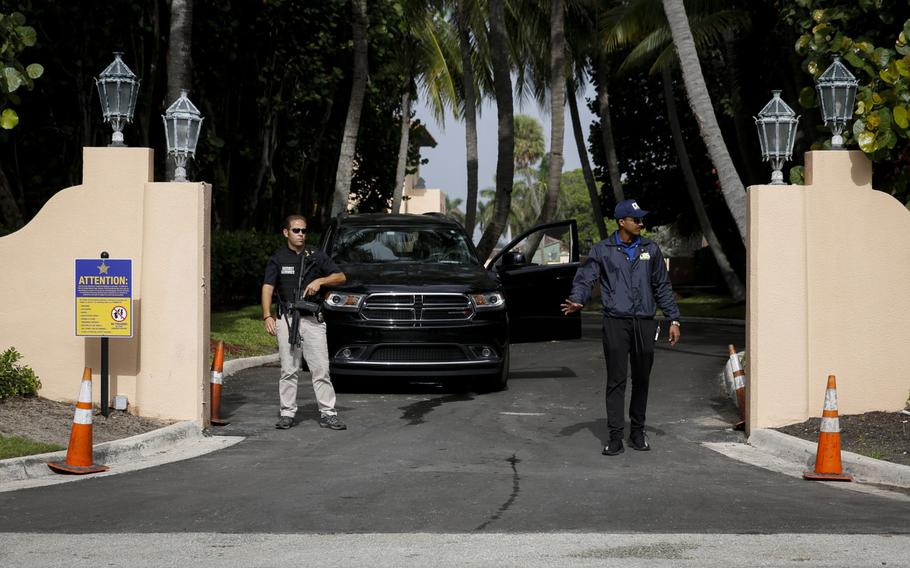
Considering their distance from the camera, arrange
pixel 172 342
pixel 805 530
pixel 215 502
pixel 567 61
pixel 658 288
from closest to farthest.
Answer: pixel 805 530 → pixel 215 502 → pixel 658 288 → pixel 172 342 → pixel 567 61

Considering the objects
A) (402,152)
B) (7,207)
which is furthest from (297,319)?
(402,152)

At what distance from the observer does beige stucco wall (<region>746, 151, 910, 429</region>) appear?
1150 centimetres

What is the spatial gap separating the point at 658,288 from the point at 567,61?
34.2 meters

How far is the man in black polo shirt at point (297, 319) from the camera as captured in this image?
11547 mm

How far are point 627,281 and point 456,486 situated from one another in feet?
8.74

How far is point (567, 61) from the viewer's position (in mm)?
43750

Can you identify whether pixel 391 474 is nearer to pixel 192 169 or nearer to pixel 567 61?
pixel 192 169

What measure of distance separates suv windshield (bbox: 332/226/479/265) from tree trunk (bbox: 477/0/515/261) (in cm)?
1295

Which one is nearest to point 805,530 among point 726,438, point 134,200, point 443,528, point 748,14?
point 443,528

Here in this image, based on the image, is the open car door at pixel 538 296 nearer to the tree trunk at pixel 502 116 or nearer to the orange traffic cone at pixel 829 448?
the orange traffic cone at pixel 829 448

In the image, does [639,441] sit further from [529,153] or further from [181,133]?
[529,153]

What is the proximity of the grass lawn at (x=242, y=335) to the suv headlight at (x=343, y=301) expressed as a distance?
13.2ft

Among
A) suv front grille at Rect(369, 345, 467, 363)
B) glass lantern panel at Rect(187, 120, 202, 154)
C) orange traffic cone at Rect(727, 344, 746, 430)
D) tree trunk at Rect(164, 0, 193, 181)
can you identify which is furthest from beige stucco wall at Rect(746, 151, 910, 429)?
tree trunk at Rect(164, 0, 193, 181)

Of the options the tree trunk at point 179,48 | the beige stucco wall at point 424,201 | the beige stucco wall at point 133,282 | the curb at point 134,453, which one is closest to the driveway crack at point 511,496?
the curb at point 134,453
